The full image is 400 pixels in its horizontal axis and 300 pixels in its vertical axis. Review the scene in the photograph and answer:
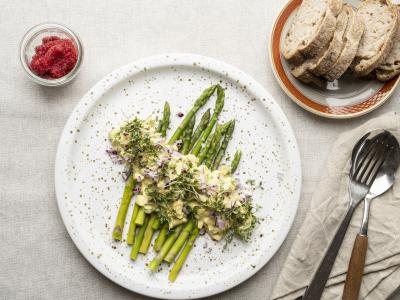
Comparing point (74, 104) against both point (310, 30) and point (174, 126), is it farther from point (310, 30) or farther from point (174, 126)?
point (310, 30)

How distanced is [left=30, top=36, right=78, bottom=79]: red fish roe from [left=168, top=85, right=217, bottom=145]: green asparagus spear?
866 millimetres

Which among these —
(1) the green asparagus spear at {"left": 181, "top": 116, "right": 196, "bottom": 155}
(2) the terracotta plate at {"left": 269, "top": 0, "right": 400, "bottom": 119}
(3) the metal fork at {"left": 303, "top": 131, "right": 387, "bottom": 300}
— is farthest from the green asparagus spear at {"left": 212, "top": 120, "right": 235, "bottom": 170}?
(3) the metal fork at {"left": 303, "top": 131, "right": 387, "bottom": 300}

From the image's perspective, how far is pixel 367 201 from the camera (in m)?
3.45

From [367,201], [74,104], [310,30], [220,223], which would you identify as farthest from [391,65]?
[74,104]

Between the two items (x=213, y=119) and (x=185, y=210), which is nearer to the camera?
(x=185, y=210)

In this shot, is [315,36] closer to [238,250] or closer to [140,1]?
[140,1]

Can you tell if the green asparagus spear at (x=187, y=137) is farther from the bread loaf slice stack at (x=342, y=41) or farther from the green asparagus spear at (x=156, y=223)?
the bread loaf slice stack at (x=342, y=41)

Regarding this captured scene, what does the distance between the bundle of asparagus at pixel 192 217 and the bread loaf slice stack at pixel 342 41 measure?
2.17 ft

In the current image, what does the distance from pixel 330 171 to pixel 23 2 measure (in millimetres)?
2560

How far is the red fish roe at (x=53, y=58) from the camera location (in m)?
3.28

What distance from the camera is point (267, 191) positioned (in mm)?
3512

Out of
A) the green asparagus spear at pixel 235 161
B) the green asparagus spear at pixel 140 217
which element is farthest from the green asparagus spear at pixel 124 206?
the green asparagus spear at pixel 235 161

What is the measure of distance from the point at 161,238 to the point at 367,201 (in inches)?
59.3

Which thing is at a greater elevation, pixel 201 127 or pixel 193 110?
pixel 193 110
